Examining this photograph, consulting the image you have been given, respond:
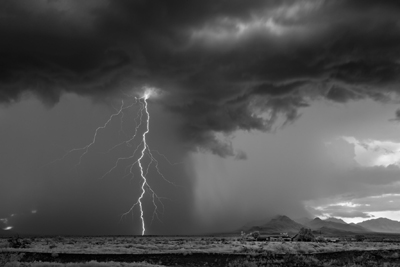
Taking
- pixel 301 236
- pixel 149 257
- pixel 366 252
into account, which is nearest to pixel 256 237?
pixel 301 236

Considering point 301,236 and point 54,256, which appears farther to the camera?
point 301,236

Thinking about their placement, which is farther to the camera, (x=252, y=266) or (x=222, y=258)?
(x=222, y=258)

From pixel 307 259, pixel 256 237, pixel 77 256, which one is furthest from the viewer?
pixel 256 237

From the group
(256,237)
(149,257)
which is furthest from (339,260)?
(256,237)

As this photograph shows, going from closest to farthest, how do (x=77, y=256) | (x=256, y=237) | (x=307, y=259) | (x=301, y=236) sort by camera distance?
(x=307, y=259)
(x=77, y=256)
(x=301, y=236)
(x=256, y=237)

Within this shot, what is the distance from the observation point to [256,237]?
294 feet

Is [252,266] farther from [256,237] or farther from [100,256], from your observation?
[256,237]

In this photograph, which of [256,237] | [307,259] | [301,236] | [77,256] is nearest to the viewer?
[307,259]

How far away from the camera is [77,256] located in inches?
1566

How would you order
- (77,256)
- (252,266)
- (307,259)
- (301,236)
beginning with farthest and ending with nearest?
(301,236), (77,256), (307,259), (252,266)

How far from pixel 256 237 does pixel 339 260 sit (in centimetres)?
5294

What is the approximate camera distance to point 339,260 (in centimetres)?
3834

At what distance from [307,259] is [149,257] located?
17133 millimetres

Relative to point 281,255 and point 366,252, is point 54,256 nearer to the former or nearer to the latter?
point 281,255
